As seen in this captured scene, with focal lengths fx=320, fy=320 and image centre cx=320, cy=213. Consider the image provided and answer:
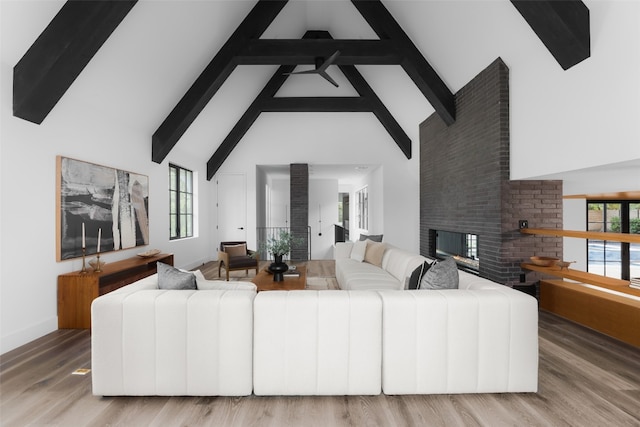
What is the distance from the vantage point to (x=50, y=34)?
289 centimetres

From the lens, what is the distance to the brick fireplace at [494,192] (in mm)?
4055

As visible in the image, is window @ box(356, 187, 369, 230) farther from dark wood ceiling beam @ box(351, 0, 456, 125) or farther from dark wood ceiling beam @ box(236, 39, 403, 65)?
dark wood ceiling beam @ box(236, 39, 403, 65)

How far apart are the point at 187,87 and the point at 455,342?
5.07m

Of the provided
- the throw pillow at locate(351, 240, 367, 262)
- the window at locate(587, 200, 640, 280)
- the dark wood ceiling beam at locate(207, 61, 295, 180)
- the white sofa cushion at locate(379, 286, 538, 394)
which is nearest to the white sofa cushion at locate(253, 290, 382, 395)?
the white sofa cushion at locate(379, 286, 538, 394)

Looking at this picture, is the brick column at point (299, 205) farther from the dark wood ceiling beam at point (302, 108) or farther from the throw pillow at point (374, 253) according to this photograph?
the throw pillow at point (374, 253)

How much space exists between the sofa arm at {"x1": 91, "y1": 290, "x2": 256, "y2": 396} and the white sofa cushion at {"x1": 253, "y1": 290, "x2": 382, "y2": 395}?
114 millimetres

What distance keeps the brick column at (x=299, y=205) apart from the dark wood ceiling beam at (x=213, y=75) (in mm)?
3135

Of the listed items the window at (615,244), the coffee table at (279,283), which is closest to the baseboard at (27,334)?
the coffee table at (279,283)

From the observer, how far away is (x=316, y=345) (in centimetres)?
204

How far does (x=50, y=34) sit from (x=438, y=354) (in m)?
4.17

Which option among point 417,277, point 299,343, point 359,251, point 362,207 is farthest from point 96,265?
point 362,207

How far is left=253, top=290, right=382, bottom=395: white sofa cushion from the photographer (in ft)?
6.70

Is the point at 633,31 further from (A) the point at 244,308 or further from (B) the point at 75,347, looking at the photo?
(B) the point at 75,347

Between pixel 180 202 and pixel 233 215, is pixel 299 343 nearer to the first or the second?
pixel 180 202
